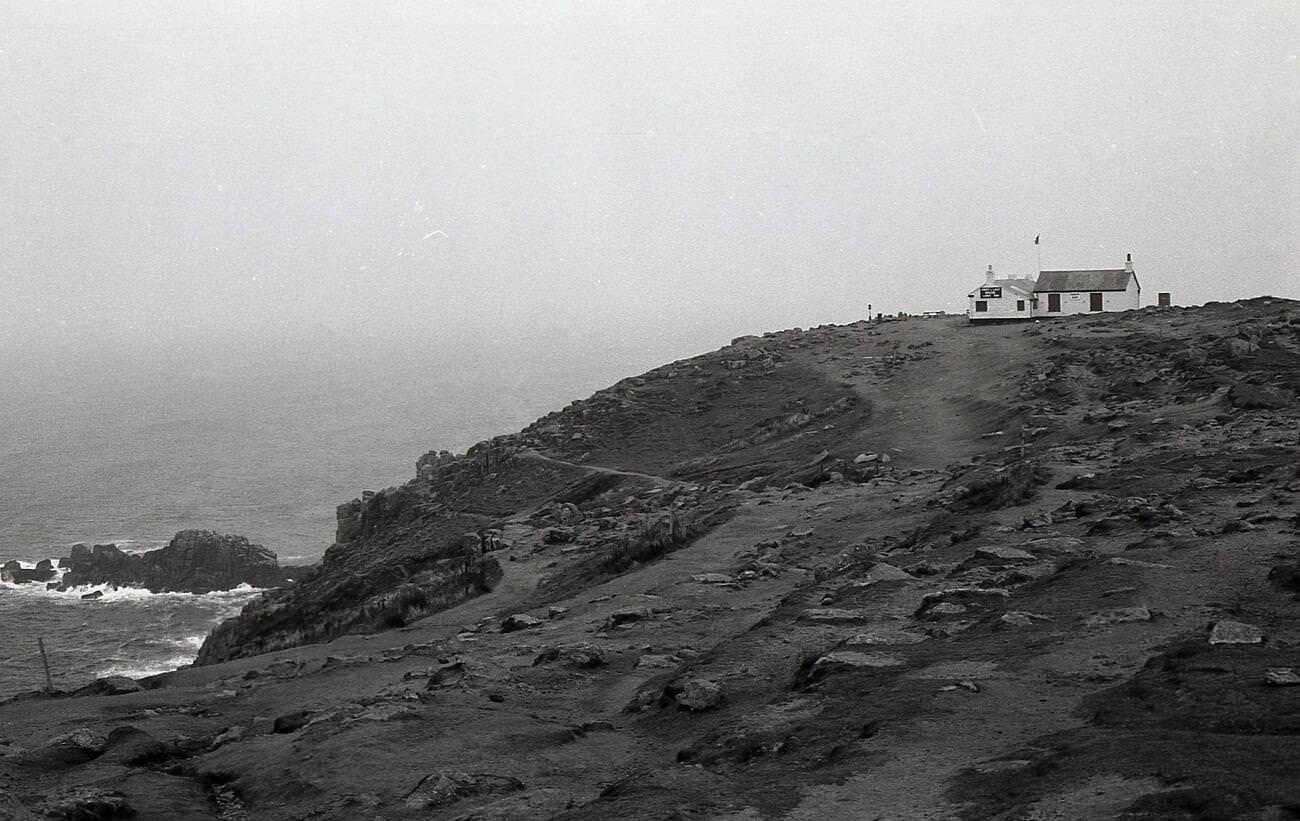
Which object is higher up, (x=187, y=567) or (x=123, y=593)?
(x=187, y=567)

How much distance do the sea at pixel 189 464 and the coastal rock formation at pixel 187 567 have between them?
1.19 meters

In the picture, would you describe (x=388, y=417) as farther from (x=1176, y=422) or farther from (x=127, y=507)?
(x=1176, y=422)

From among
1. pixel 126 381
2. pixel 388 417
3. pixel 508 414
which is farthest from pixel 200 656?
pixel 126 381

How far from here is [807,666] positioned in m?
15.8

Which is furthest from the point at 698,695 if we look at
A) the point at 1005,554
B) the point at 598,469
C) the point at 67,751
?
the point at 598,469

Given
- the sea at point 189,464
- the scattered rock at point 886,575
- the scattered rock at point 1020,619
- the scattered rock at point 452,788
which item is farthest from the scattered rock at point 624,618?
the sea at point 189,464

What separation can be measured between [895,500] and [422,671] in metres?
13.4

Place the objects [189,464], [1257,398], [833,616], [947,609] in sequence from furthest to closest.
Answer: [189,464] < [1257,398] < [833,616] < [947,609]

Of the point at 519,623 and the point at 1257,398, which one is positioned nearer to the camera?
the point at 519,623

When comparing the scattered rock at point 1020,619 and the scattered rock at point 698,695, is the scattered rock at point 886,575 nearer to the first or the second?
the scattered rock at point 1020,619

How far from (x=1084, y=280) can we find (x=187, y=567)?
175 feet

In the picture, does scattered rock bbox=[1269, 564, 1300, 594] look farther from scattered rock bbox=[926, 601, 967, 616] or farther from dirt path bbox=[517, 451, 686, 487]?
dirt path bbox=[517, 451, 686, 487]

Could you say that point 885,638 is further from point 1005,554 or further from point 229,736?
point 229,736

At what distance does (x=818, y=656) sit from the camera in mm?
15953
